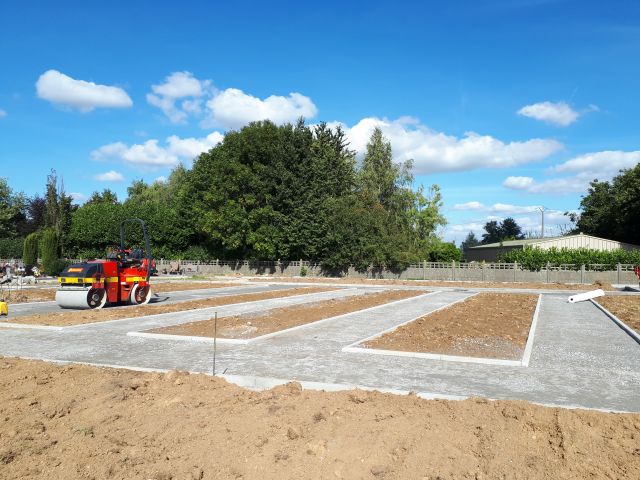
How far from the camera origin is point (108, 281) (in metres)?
16.3

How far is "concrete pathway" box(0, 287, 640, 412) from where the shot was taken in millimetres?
6711

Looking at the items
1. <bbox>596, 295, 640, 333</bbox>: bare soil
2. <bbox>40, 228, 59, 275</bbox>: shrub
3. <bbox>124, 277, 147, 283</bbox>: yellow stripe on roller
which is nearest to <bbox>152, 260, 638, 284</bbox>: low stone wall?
<bbox>40, 228, 59, 275</bbox>: shrub

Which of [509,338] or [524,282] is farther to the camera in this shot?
[524,282]

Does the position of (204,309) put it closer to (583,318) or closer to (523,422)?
(583,318)

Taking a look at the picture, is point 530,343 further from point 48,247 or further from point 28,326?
point 48,247

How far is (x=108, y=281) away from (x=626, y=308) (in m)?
17.8

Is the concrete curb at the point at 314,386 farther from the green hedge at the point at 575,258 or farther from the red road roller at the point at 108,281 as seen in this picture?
the green hedge at the point at 575,258

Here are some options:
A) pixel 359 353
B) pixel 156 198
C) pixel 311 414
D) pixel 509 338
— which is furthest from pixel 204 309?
pixel 156 198

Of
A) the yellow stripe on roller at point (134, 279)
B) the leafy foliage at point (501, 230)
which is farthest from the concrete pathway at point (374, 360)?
the leafy foliage at point (501, 230)

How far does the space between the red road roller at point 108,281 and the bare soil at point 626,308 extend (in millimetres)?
14312

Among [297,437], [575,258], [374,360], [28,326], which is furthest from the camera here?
[575,258]

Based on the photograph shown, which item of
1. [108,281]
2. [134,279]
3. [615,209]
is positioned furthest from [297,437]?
[615,209]

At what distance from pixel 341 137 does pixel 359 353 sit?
42.2 m

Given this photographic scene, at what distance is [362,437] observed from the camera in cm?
474
